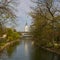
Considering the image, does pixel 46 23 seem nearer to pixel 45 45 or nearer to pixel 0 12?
pixel 45 45

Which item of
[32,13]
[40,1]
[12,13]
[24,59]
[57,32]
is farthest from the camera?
[32,13]

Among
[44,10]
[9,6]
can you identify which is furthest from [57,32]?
[9,6]

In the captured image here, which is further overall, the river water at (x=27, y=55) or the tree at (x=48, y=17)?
the tree at (x=48, y=17)

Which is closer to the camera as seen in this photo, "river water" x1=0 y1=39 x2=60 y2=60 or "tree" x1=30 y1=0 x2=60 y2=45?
"river water" x1=0 y1=39 x2=60 y2=60

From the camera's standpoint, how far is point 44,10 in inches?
1561

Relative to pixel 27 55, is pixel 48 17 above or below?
above

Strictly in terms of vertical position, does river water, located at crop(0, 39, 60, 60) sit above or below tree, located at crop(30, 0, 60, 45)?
below

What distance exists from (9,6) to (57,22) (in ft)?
65.2

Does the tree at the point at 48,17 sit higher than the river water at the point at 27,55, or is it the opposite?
the tree at the point at 48,17

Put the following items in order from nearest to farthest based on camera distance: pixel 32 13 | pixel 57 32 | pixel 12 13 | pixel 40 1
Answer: pixel 12 13 → pixel 40 1 → pixel 57 32 → pixel 32 13

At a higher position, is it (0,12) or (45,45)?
(0,12)

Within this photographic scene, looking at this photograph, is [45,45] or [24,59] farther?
[45,45]

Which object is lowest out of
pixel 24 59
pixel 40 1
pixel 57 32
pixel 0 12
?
pixel 24 59

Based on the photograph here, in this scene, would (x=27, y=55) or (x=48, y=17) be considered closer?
(x=27, y=55)
